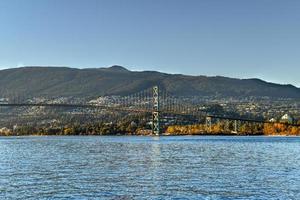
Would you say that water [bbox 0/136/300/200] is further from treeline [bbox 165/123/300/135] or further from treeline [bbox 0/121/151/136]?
treeline [bbox 0/121/151/136]

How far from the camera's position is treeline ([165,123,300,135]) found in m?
151

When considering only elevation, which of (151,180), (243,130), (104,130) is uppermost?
(151,180)

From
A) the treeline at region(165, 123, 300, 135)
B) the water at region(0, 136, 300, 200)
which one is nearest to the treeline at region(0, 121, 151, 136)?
the treeline at region(165, 123, 300, 135)

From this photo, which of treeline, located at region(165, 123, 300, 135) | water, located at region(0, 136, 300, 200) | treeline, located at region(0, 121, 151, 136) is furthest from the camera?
treeline, located at region(0, 121, 151, 136)

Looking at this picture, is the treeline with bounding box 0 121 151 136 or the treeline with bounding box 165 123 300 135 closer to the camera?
the treeline with bounding box 165 123 300 135

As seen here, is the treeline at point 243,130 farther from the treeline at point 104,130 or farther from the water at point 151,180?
the water at point 151,180

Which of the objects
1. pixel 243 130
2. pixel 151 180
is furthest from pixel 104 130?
pixel 151 180

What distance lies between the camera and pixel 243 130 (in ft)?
524

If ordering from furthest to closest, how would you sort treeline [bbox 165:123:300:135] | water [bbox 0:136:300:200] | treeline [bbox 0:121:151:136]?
treeline [bbox 0:121:151:136]
treeline [bbox 165:123:300:135]
water [bbox 0:136:300:200]

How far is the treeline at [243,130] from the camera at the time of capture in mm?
151000

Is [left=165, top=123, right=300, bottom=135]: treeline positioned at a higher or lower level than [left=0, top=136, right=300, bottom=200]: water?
lower

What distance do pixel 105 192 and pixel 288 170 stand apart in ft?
44.1

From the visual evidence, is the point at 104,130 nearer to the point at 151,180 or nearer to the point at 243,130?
the point at 243,130

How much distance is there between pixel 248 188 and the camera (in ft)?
81.3
